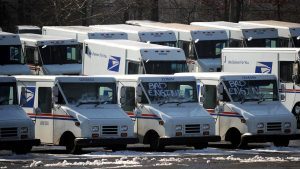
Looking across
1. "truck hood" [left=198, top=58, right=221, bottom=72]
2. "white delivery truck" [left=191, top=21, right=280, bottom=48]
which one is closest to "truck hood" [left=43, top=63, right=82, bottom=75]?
"truck hood" [left=198, top=58, right=221, bottom=72]

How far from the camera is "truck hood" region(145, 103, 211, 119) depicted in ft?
96.4

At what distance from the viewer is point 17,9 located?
2518 inches

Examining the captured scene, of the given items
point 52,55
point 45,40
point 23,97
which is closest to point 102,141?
point 23,97

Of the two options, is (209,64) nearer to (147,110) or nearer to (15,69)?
(15,69)

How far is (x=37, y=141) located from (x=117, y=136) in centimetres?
207

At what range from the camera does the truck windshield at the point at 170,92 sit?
29942mm

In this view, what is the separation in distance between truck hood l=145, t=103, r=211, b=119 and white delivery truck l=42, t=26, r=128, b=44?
13.9 metres

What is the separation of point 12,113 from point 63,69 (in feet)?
47.0

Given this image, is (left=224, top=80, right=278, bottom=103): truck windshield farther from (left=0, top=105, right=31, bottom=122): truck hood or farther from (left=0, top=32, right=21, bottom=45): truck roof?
(left=0, top=32, right=21, bottom=45): truck roof

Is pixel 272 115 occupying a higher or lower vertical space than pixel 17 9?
lower

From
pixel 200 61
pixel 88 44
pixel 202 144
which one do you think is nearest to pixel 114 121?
pixel 202 144

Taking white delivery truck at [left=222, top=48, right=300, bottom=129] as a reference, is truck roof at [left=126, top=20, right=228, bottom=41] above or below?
above

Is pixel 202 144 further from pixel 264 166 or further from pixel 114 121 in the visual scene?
pixel 264 166

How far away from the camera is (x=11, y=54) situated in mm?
40906
